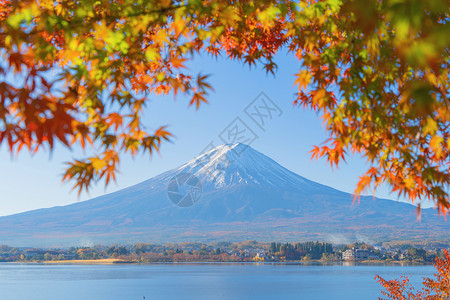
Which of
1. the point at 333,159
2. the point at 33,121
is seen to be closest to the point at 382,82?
the point at 333,159

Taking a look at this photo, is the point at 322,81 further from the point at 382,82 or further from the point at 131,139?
the point at 131,139

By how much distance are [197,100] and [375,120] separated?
190 centimetres

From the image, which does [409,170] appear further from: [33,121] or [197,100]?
[33,121]

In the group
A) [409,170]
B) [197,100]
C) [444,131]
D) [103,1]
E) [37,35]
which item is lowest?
[409,170]

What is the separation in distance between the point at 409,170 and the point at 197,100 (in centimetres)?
266

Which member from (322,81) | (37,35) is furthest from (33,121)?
(322,81)

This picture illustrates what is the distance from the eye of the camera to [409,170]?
5.24 meters

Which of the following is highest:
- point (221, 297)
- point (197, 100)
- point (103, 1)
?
point (103, 1)

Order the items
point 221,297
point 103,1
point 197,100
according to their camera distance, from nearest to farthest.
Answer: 1. point 103,1
2. point 197,100
3. point 221,297

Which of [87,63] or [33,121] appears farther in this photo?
[87,63]

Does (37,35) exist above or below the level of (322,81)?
above

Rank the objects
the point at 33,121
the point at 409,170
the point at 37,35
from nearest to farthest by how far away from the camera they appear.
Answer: the point at 33,121
the point at 37,35
the point at 409,170

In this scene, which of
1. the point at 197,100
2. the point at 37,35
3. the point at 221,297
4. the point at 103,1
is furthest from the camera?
the point at 221,297

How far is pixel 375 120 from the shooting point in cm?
448
